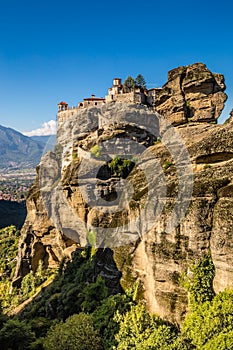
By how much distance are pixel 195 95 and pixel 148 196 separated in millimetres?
18789

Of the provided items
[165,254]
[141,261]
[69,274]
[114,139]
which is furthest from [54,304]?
[114,139]

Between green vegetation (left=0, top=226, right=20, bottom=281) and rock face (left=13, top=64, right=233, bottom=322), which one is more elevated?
rock face (left=13, top=64, right=233, bottom=322)

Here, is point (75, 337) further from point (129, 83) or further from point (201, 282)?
point (129, 83)

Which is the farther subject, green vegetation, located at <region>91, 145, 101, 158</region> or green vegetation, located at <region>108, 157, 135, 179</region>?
green vegetation, located at <region>91, 145, 101, 158</region>

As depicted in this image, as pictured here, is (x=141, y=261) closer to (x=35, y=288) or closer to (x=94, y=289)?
(x=94, y=289)

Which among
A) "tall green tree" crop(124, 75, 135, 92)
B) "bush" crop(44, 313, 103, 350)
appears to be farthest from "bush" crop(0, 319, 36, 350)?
"tall green tree" crop(124, 75, 135, 92)

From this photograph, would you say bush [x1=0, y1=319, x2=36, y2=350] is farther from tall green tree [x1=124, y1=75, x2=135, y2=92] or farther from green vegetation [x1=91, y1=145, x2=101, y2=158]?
tall green tree [x1=124, y1=75, x2=135, y2=92]

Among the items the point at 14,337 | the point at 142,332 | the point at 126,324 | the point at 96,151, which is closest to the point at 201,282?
the point at 142,332

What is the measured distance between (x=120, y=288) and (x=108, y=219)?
10.2m

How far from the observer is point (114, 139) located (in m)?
39.2

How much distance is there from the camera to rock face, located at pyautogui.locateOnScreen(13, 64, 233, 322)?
57.5 feet

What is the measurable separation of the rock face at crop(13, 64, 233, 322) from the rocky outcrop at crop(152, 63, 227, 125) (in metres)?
0.11

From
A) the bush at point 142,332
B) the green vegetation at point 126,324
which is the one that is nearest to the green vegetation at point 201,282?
the green vegetation at point 126,324

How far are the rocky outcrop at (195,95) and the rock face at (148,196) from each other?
107mm
